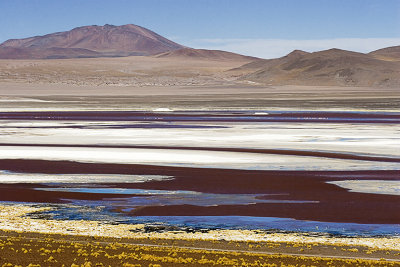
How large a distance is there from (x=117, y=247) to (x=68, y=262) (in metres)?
1.58

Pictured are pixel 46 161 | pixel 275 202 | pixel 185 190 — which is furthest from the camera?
pixel 46 161

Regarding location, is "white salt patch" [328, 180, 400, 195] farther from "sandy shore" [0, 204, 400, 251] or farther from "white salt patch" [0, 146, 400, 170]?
"sandy shore" [0, 204, 400, 251]

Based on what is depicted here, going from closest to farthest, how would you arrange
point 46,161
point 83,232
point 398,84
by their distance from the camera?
1. point 83,232
2. point 46,161
3. point 398,84

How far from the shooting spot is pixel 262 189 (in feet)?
61.5

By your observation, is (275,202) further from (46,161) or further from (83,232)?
(46,161)

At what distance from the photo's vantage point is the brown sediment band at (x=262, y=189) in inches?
617

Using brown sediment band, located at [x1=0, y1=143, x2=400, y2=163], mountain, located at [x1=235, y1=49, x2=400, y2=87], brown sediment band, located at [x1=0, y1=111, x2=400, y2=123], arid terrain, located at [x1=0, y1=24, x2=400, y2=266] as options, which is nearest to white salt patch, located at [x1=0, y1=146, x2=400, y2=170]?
arid terrain, located at [x1=0, y1=24, x2=400, y2=266]

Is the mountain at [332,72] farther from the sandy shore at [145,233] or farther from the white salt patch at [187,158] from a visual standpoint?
the sandy shore at [145,233]

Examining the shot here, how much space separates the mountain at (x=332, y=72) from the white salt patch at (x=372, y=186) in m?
107

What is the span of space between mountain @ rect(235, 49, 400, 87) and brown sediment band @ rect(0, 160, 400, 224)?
10614 cm

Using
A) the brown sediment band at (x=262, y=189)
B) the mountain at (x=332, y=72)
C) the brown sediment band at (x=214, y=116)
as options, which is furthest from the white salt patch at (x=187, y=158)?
the mountain at (x=332, y=72)

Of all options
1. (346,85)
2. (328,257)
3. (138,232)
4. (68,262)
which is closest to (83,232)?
(138,232)

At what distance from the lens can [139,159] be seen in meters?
24.9

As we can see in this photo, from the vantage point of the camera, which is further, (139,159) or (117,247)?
(139,159)
